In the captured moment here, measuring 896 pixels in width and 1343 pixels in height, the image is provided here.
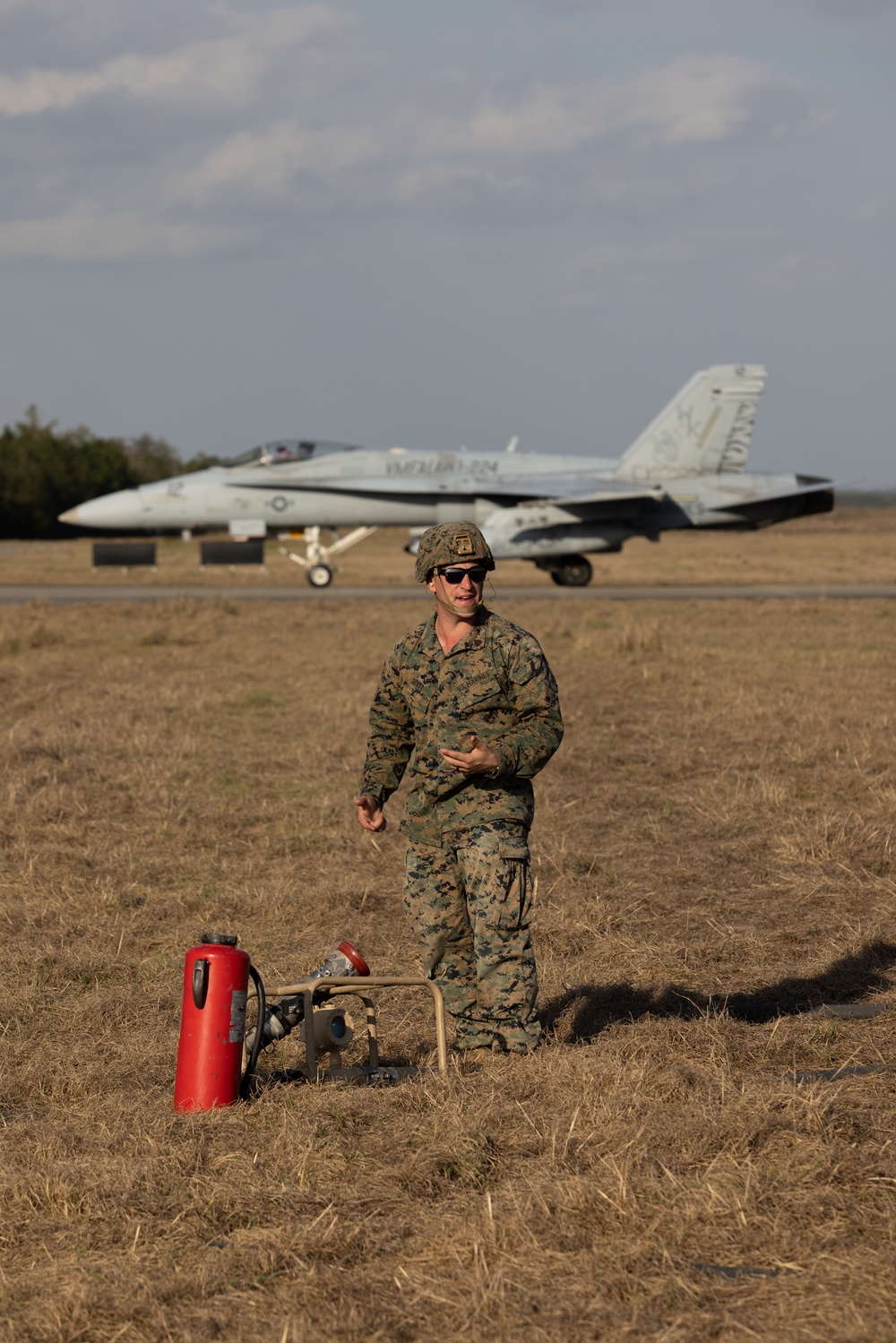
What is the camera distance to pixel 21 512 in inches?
3273

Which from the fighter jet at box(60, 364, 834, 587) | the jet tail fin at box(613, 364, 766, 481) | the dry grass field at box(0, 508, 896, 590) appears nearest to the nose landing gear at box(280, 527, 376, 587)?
the fighter jet at box(60, 364, 834, 587)

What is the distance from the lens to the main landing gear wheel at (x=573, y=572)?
34469mm

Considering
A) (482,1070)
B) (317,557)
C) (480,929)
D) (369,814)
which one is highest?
(317,557)

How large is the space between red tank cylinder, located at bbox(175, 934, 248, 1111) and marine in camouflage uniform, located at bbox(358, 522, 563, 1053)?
0.81 metres

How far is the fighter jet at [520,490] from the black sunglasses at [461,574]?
26.8 meters

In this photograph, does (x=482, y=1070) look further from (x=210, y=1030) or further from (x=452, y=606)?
(x=452, y=606)

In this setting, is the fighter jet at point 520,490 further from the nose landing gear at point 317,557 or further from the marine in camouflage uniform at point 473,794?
the marine in camouflage uniform at point 473,794

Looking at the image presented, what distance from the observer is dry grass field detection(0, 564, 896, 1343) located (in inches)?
130

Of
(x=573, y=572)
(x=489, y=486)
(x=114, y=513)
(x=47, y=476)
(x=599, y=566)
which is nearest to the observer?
(x=114, y=513)

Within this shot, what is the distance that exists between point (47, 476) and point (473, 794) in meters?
86.0

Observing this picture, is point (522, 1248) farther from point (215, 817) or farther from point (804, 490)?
point (804, 490)

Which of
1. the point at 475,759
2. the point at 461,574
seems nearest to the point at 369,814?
the point at 475,759

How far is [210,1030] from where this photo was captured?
4.57 meters

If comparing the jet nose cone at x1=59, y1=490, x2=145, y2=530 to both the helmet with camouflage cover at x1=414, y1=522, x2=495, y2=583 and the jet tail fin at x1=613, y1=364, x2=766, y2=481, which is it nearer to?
the jet tail fin at x1=613, y1=364, x2=766, y2=481
